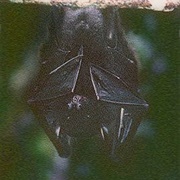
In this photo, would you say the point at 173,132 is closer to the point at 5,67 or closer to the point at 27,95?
the point at 27,95

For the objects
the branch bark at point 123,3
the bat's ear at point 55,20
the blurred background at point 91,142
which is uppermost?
the branch bark at point 123,3

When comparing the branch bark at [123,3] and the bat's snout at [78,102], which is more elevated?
the branch bark at [123,3]

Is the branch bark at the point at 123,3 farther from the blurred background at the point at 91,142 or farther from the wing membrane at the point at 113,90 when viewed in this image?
the wing membrane at the point at 113,90

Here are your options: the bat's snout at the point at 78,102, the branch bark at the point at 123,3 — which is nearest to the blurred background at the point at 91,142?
the branch bark at the point at 123,3

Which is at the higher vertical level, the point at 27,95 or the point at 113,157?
the point at 27,95

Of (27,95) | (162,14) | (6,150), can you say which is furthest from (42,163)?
(162,14)

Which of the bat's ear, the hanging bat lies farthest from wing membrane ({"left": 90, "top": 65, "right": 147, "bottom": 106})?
the bat's ear

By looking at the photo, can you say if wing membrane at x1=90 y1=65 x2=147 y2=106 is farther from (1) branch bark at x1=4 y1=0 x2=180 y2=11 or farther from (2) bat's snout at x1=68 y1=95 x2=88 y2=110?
(1) branch bark at x1=4 y1=0 x2=180 y2=11
